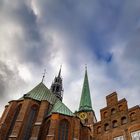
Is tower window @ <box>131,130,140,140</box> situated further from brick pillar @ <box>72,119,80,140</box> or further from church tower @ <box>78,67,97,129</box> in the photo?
church tower @ <box>78,67,97,129</box>

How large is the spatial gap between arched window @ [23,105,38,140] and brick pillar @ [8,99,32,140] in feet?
2.43

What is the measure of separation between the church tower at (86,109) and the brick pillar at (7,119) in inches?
691

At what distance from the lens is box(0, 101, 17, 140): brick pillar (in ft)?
73.5

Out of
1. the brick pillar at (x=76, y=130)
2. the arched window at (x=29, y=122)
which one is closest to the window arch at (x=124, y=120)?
the brick pillar at (x=76, y=130)

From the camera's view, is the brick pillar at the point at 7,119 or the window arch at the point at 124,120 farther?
the brick pillar at the point at 7,119

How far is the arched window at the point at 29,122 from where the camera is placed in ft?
74.0

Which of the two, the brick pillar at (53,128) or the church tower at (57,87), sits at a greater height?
the church tower at (57,87)

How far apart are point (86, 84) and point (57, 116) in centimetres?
2624

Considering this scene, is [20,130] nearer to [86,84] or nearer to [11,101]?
[11,101]

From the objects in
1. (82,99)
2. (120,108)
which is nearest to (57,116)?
(120,108)

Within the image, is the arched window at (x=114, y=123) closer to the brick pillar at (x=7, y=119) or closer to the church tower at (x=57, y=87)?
the brick pillar at (x=7, y=119)

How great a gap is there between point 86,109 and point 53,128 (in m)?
20.8

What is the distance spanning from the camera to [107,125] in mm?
20562

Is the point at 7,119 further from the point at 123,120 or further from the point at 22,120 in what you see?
the point at 123,120
